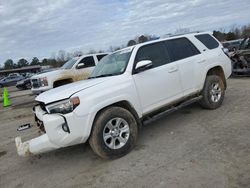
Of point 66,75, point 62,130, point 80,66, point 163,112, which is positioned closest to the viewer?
point 62,130

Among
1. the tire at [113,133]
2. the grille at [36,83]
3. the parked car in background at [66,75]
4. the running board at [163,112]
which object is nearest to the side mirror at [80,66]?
the parked car in background at [66,75]

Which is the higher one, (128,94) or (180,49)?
(180,49)

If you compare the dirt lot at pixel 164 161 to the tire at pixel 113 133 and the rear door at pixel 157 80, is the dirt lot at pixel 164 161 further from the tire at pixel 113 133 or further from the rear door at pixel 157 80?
the rear door at pixel 157 80

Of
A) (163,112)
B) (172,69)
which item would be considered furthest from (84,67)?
(163,112)

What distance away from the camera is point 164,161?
14.5ft

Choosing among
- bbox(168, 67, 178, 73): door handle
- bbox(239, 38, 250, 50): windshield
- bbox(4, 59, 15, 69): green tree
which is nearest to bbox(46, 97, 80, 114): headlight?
bbox(168, 67, 178, 73): door handle

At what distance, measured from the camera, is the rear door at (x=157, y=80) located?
17.3ft

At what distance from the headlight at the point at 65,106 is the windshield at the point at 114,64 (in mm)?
1193

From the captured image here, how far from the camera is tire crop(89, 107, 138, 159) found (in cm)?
456

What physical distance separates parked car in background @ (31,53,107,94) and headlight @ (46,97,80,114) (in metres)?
7.31

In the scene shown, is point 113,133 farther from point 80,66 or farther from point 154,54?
point 80,66

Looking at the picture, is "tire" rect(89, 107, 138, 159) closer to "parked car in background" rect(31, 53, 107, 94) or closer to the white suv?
the white suv

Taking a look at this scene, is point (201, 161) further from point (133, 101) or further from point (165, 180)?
point (133, 101)

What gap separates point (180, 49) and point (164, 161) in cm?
288
